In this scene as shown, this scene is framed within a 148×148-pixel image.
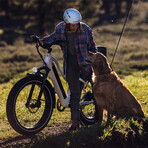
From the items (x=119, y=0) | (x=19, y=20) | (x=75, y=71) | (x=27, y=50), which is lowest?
(x=75, y=71)

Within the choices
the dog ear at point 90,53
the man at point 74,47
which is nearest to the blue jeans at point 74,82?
the man at point 74,47

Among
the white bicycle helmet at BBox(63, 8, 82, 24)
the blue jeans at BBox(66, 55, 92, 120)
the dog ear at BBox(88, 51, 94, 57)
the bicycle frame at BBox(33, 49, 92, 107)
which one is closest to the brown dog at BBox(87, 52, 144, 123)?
the dog ear at BBox(88, 51, 94, 57)

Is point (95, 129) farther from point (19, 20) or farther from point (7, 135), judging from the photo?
point (19, 20)

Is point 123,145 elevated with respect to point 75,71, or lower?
lower

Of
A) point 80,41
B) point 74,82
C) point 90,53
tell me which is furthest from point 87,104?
point 80,41

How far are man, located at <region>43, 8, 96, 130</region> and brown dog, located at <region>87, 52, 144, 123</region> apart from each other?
0.66 feet

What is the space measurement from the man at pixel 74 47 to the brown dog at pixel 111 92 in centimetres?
20

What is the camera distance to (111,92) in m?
5.84

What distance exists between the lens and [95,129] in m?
5.40

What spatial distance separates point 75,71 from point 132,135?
156cm

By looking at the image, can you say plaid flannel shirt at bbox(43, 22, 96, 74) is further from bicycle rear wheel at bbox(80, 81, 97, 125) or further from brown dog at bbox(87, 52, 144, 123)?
bicycle rear wheel at bbox(80, 81, 97, 125)

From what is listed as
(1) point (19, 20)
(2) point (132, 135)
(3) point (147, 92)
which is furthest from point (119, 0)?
(2) point (132, 135)

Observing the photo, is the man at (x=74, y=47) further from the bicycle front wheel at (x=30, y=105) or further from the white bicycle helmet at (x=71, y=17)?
the bicycle front wheel at (x=30, y=105)

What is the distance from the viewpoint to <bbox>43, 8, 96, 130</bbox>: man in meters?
5.59
